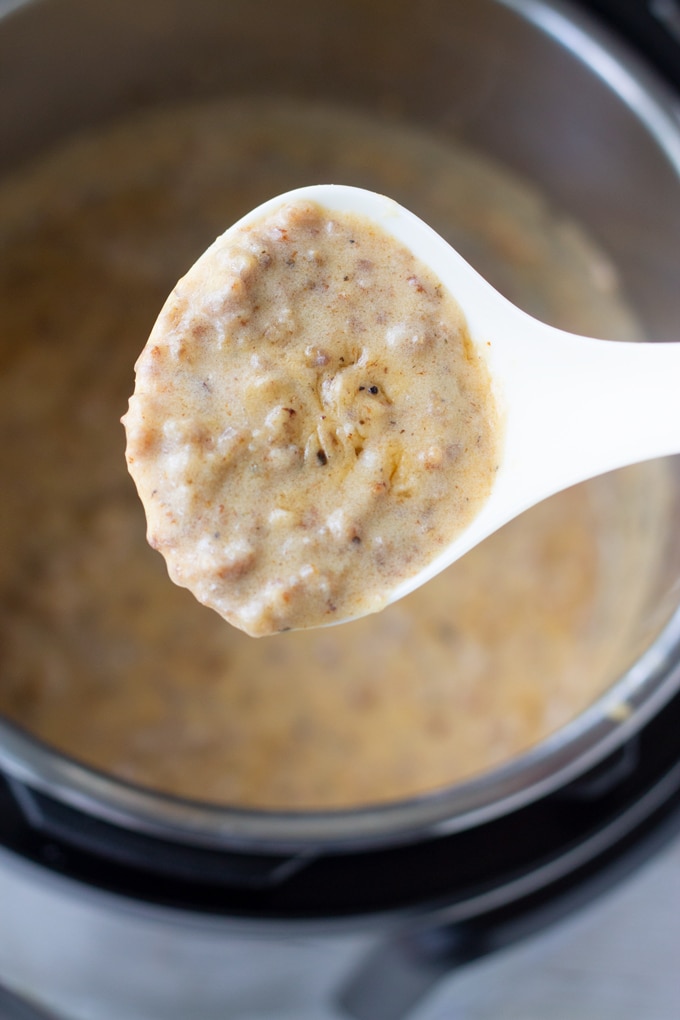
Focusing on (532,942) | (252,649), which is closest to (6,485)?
(252,649)

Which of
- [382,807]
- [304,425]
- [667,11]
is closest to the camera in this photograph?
[304,425]

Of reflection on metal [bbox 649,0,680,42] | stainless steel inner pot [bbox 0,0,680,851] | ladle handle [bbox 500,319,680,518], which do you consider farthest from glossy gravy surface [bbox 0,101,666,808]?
ladle handle [bbox 500,319,680,518]

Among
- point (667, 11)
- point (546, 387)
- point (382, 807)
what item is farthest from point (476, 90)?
point (382, 807)

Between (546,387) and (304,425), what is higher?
(546,387)

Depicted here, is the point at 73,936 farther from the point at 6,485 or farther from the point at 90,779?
the point at 6,485

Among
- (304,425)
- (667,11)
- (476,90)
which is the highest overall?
(667,11)

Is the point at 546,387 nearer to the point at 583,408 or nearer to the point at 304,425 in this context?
the point at 583,408
